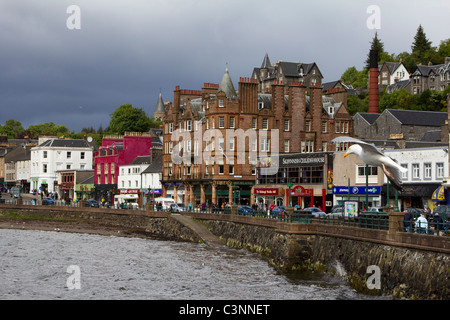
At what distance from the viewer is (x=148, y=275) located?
41.9 meters

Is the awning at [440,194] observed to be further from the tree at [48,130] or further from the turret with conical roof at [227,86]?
the tree at [48,130]

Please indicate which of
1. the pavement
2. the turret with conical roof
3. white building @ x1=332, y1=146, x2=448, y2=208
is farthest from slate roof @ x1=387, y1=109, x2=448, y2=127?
the pavement

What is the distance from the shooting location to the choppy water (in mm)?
35031

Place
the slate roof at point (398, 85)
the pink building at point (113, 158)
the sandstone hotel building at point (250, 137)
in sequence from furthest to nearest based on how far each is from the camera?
the slate roof at point (398, 85)
the pink building at point (113, 158)
the sandstone hotel building at point (250, 137)

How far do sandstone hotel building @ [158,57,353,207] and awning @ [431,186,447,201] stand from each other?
2101 centimetres

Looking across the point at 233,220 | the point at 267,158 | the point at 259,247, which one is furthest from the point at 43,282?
the point at 267,158

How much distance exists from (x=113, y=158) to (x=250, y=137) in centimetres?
3326

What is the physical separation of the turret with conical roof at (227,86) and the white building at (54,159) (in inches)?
1929

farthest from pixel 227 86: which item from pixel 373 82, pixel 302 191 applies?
pixel 373 82

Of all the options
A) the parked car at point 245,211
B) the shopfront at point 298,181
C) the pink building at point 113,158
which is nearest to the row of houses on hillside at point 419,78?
the pink building at point 113,158

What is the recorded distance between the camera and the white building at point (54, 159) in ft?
416

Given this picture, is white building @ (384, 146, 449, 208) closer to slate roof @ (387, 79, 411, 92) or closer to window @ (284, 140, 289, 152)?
window @ (284, 140, 289, 152)

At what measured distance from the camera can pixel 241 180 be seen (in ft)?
280
